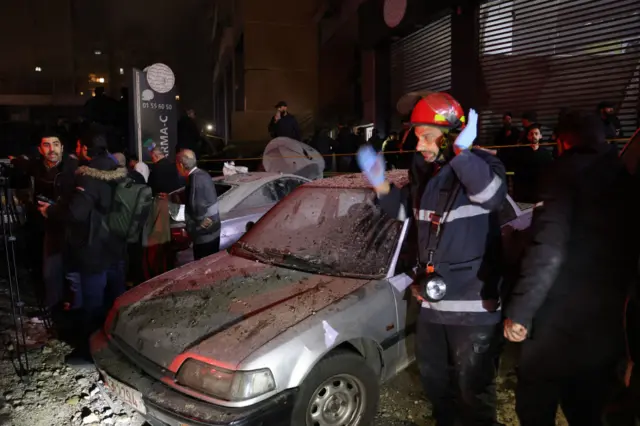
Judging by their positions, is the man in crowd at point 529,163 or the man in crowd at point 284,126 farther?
the man in crowd at point 284,126

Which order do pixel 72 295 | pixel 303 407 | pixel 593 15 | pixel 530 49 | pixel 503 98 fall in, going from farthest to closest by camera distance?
1. pixel 503 98
2. pixel 530 49
3. pixel 593 15
4. pixel 72 295
5. pixel 303 407

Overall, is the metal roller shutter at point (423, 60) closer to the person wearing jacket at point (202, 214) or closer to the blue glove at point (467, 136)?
the person wearing jacket at point (202, 214)

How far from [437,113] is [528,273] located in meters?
0.93

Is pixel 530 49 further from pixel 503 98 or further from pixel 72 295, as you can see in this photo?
pixel 72 295

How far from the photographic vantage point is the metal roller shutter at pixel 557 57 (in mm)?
7004

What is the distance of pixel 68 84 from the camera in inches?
1124

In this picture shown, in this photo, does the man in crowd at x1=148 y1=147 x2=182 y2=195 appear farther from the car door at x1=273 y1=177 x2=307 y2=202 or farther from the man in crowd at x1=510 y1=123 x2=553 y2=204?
the man in crowd at x1=510 y1=123 x2=553 y2=204

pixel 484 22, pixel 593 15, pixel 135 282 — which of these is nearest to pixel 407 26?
pixel 484 22

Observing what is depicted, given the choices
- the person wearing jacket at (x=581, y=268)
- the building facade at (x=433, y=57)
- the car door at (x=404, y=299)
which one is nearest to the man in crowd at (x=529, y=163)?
the building facade at (x=433, y=57)

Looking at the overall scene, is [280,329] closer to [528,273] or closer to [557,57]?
[528,273]

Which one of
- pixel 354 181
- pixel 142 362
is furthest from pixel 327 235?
pixel 142 362

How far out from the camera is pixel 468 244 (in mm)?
2482

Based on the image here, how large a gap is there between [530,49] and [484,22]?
1.21 meters

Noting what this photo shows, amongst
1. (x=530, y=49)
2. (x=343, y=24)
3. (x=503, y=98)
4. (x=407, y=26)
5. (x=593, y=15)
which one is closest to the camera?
(x=593, y=15)
